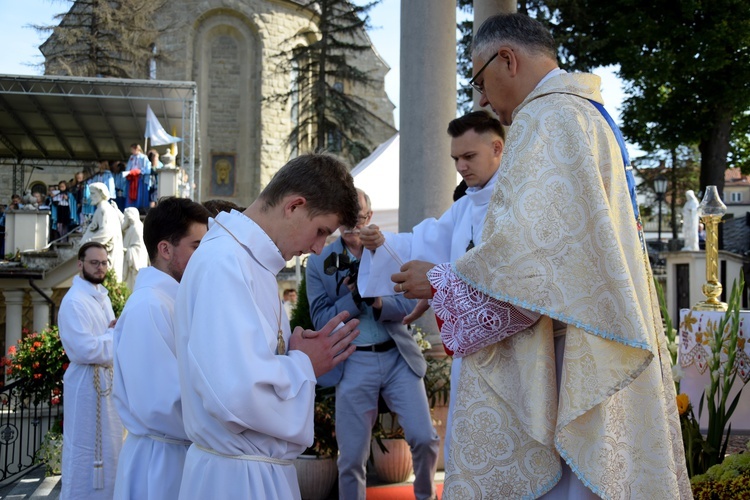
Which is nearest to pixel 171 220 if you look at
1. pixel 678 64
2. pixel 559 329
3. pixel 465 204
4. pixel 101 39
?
pixel 465 204

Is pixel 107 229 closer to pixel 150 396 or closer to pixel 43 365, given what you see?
pixel 43 365

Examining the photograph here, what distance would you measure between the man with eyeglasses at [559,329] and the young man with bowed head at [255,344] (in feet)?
1.52

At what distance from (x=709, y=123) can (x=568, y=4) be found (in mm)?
5655

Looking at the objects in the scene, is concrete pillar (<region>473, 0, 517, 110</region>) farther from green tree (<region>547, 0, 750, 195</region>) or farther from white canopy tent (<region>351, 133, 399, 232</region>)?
green tree (<region>547, 0, 750, 195</region>)

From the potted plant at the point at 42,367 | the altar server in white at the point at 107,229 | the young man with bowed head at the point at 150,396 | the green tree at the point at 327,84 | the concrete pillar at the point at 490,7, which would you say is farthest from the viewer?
the green tree at the point at 327,84

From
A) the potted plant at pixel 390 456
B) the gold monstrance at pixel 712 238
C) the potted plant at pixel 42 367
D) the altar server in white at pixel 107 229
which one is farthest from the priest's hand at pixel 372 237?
the altar server in white at pixel 107 229

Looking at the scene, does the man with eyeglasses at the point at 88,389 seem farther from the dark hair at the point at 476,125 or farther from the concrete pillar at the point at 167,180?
the concrete pillar at the point at 167,180

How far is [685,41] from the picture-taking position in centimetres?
2250

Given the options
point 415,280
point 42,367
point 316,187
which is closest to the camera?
point 316,187

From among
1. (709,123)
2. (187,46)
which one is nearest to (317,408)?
(709,123)

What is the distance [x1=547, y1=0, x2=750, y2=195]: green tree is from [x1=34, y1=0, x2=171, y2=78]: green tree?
56.4 feet

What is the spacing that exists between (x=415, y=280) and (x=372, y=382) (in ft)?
7.96

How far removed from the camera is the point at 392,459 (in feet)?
20.7

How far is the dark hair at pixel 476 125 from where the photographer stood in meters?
4.11
